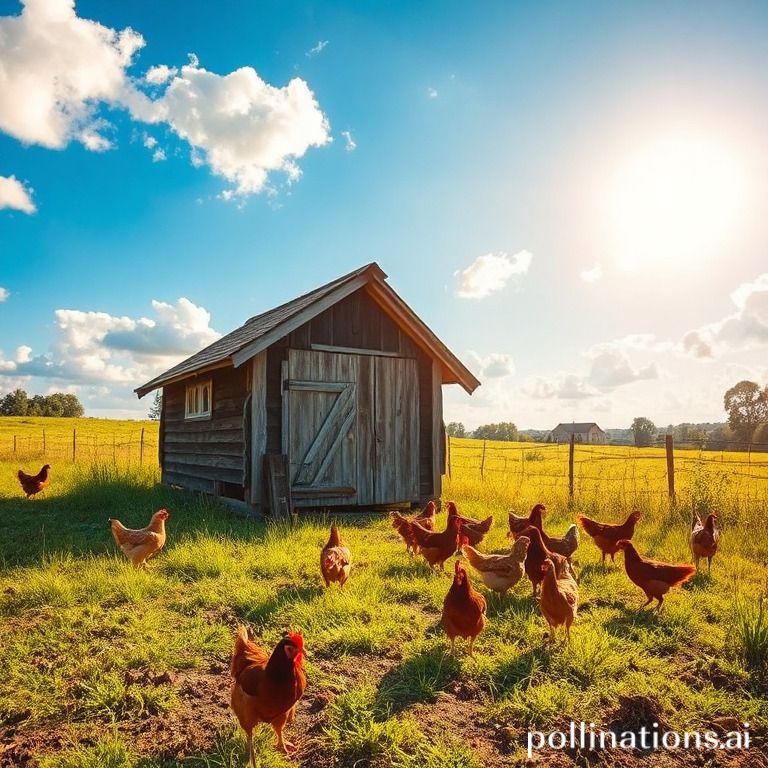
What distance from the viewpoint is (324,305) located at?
31.8 feet

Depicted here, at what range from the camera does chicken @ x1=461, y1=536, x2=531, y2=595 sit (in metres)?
5.14

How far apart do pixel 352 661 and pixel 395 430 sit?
6.96 meters

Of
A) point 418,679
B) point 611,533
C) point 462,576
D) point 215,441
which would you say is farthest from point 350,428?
point 418,679

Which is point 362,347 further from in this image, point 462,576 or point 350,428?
point 462,576

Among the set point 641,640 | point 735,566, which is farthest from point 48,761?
point 735,566

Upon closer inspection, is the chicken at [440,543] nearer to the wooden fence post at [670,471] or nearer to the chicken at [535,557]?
the chicken at [535,557]

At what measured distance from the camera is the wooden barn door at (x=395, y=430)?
10.6 meters

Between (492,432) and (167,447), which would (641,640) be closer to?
(167,447)

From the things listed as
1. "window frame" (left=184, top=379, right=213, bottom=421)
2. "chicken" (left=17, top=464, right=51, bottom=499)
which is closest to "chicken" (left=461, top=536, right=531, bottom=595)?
"window frame" (left=184, top=379, right=213, bottom=421)

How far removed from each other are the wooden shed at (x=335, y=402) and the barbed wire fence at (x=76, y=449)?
7960 mm

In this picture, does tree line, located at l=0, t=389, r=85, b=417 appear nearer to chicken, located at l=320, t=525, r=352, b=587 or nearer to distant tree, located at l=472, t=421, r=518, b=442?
distant tree, located at l=472, t=421, r=518, b=442

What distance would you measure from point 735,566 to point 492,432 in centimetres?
8294

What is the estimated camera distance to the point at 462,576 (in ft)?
13.1

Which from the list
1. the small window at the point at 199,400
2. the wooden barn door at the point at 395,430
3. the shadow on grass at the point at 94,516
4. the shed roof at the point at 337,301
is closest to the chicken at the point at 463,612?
the shadow on grass at the point at 94,516
